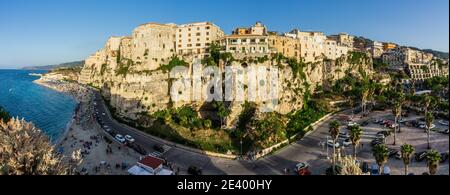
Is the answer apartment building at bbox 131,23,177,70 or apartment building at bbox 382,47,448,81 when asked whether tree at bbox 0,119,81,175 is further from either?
apartment building at bbox 382,47,448,81

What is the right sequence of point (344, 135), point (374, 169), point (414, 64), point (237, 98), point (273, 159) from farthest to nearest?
point (414, 64)
point (237, 98)
point (344, 135)
point (273, 159)
point (374, 169)

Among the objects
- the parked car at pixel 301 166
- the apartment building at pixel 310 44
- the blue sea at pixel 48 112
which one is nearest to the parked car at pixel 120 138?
the blue sea at pixel 48 112

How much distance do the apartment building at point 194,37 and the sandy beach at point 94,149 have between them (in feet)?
58.0

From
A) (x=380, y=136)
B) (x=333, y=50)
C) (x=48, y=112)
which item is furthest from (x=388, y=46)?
(x=48, y=112)

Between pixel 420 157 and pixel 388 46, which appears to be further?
pixel 388 46

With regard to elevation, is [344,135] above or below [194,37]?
below

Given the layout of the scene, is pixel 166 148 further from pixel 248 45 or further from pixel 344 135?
pixel 248 45

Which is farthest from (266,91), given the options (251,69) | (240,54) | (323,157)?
(323,157)

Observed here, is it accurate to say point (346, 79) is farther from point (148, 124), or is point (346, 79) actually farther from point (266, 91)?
point (148, 124)

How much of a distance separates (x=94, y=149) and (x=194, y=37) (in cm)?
2450

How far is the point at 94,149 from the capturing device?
34500 millimetres

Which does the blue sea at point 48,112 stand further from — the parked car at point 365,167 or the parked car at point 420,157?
the parked car at point 420,157

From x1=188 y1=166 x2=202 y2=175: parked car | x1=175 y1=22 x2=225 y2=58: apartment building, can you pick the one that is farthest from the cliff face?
x1=188 y1=166 x2=202 y2=175: parked car

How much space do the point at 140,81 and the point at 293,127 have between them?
77.2 ft
